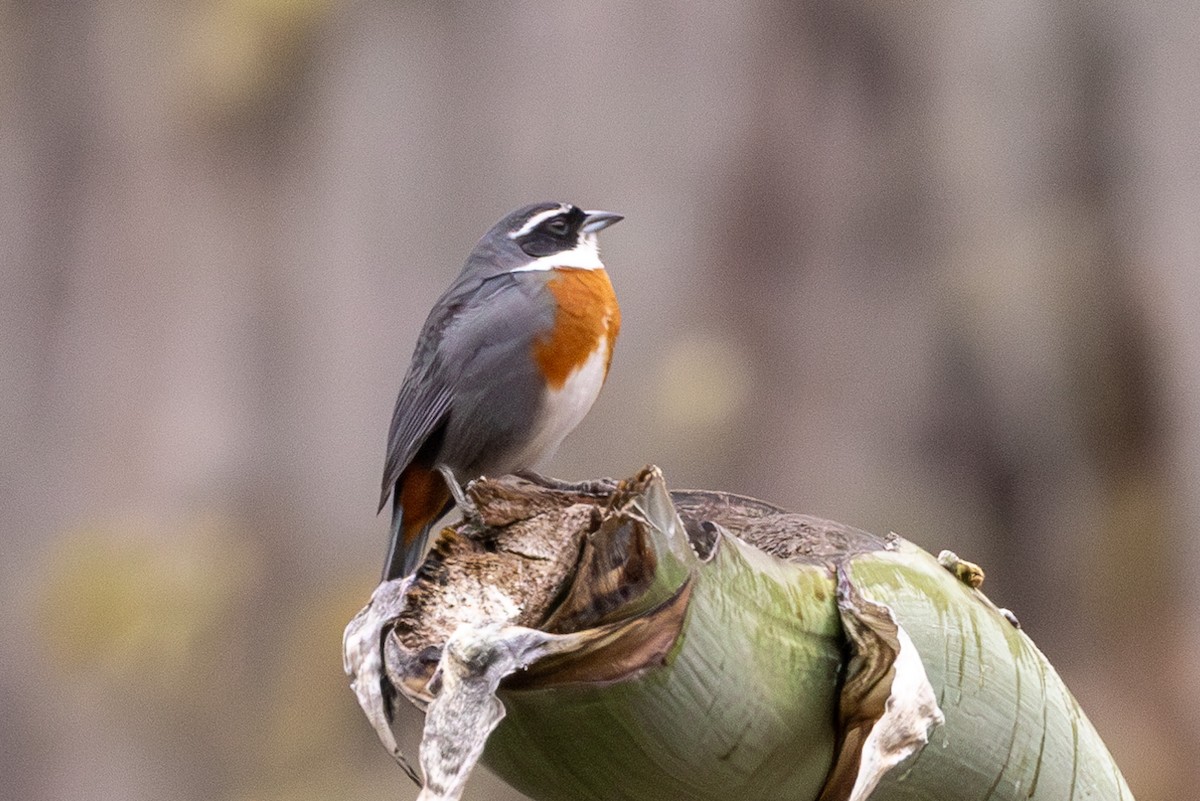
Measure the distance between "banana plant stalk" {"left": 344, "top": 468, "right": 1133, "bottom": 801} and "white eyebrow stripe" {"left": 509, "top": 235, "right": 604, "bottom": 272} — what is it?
2.79ft

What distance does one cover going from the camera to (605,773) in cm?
38

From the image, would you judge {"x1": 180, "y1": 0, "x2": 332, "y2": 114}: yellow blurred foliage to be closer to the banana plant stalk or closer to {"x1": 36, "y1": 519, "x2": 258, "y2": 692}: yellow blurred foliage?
{"x1": 36, "y1": 519, "x2": 258, "y2": 692}: yellow blurred foliage

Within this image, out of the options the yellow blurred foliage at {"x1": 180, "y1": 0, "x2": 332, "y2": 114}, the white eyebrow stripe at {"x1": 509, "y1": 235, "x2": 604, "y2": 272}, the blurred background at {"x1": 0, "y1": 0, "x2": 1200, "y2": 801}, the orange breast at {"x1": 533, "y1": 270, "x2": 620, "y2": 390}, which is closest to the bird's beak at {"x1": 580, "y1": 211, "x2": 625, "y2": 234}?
the white eyebrow stripe at {"x1": 509, "y1": 235, "x2": 604, "y2": 272}

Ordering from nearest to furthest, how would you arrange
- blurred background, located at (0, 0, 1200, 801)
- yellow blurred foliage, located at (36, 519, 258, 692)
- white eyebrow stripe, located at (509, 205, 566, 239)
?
white eyebrow stripe, located at (509, 205, 566, 239)
blurred background, located at (0, 0, 1200, 801)
yellow blurred foliage, located at (36, 519, 258, 692)

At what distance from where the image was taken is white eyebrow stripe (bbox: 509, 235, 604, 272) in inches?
51.0

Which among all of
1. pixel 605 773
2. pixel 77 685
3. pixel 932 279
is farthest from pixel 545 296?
pixel 77 685

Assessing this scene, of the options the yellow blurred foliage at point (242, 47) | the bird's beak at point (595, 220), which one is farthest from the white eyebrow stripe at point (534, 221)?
the yellow blurred foliage at point (242, 47)

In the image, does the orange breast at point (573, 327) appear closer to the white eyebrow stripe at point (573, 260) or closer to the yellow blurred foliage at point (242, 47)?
the white eyebrow stripe at point (573, 260)

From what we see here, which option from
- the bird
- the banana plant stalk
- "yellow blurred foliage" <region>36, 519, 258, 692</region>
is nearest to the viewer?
the banana plant stalk

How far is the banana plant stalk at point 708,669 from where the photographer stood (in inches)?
14.4

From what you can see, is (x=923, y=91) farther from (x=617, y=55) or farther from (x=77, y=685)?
(x=77, y=685)

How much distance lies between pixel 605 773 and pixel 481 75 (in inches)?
68.0

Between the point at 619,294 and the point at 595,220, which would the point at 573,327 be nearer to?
the point at 595,220

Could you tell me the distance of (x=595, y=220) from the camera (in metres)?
1.39
